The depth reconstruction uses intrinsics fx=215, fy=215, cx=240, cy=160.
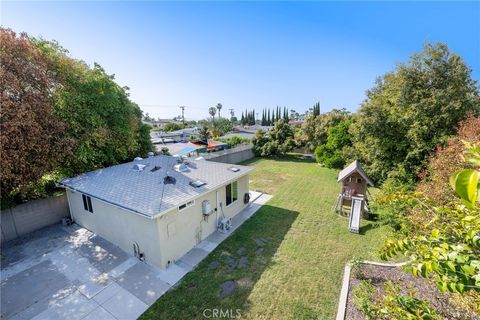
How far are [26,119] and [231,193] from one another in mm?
8415

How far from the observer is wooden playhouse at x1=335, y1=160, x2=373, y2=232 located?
10.6m

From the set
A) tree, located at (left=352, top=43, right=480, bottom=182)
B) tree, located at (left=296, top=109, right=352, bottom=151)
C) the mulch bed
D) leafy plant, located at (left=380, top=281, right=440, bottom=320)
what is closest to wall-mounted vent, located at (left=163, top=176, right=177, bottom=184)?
the mulch bed

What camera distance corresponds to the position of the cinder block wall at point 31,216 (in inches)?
341

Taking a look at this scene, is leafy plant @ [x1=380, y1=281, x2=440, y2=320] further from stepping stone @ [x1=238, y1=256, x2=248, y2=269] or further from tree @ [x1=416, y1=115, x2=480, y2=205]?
tree @ [x1=416, y1=115, x2=480, y2=205]

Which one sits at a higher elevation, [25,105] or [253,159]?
[25,105]

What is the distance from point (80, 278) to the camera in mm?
6691

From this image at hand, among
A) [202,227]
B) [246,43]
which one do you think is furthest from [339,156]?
[202,227]

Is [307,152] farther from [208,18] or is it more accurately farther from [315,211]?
[208,18]

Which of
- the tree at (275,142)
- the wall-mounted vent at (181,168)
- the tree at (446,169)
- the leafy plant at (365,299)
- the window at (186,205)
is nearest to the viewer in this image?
the leafy plant at (365,299)

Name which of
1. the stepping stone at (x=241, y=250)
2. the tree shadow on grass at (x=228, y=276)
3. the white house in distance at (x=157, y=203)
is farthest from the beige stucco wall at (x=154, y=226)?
the stepping stone at (x=241, y=250)

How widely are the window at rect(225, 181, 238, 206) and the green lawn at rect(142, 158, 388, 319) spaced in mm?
1353

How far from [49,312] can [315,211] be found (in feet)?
35.7

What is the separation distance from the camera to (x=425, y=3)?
602cm

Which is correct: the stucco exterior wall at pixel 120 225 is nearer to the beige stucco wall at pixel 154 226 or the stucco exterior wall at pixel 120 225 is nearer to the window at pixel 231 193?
the beige stucco wall at pixel 154 226
